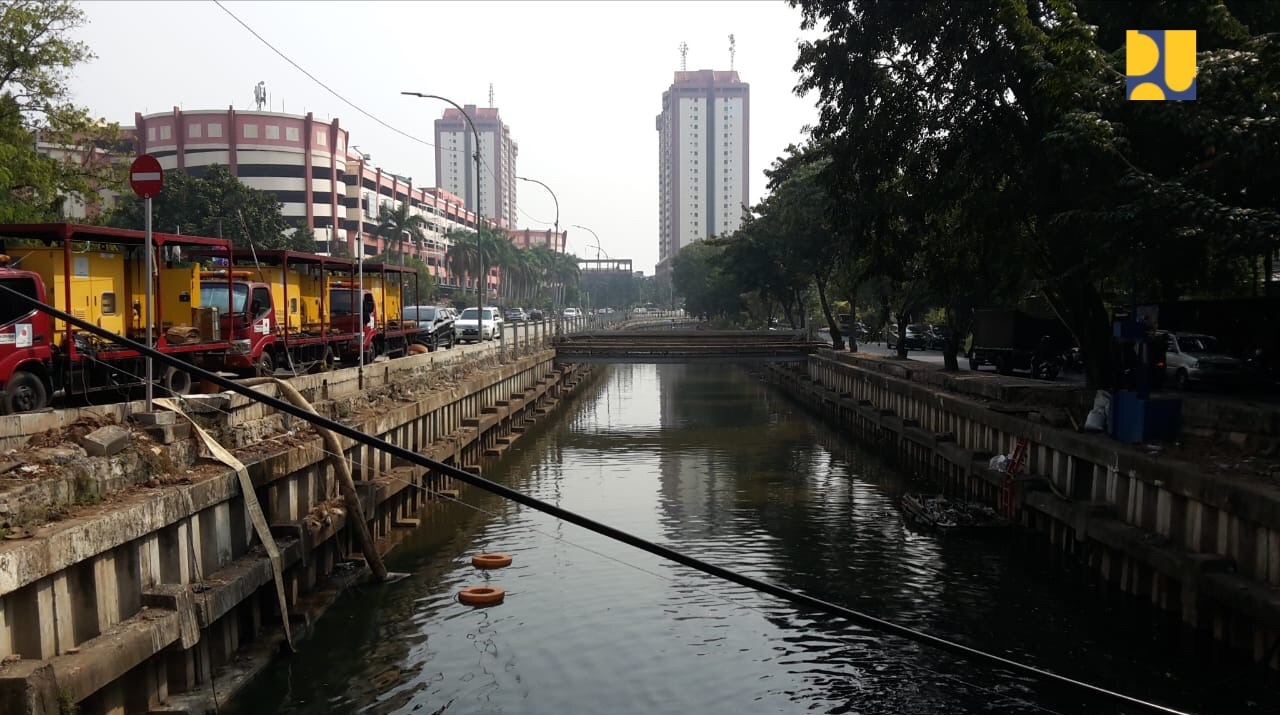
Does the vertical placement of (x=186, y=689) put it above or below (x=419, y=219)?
below

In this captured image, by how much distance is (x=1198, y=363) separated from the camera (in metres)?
27.6

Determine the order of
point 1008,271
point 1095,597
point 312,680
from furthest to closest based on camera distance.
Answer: point 1008,271, point 1095,597, point 312,680

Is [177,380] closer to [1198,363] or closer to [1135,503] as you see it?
[1135,503]

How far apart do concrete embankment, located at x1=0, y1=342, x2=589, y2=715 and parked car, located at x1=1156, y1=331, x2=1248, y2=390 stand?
21649 millimetres

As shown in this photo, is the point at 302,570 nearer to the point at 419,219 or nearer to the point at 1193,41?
the point at 1193,41

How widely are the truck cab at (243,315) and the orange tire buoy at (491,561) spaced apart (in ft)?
28.2

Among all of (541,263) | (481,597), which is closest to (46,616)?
(481,597)

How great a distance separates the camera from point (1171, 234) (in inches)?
696

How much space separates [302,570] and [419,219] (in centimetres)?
10072

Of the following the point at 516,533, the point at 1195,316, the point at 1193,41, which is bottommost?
the point at 516,533

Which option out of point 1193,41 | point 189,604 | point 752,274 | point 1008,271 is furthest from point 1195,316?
point 752,274

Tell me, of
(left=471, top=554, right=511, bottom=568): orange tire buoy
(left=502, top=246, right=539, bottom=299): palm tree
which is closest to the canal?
(left=471, top=554, right=511, bottom=568): orange tire buoy

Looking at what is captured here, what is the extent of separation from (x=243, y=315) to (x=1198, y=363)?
83.5ft

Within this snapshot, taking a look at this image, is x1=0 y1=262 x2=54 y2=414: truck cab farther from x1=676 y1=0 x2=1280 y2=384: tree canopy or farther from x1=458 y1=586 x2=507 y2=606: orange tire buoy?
x1=676 y1=0 x2=1280 y2=384: tree canopy
